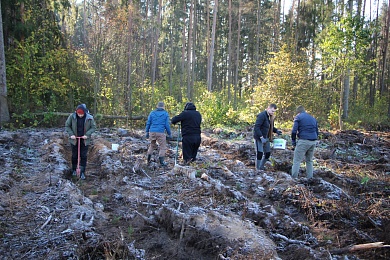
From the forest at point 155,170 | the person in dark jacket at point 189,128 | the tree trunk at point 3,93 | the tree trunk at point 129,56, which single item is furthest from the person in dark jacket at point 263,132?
the tree trunk at point 3,93

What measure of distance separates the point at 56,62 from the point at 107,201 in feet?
46.2

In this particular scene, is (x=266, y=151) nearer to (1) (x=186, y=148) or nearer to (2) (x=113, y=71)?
(1) (x=186, y=148)

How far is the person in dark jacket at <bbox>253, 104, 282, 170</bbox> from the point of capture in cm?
843

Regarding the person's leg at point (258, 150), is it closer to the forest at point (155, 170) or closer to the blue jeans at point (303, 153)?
the forest at point (155, 170)

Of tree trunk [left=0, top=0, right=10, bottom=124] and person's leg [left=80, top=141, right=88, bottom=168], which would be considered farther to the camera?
tree trunk [left=0, top=0, right=10, bottom=124]

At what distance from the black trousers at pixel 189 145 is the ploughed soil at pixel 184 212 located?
1.81 feet

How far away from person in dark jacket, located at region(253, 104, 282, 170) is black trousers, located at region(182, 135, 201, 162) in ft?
5.12

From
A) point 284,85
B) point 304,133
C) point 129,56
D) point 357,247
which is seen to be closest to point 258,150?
point 304,133

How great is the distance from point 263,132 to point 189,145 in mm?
1993

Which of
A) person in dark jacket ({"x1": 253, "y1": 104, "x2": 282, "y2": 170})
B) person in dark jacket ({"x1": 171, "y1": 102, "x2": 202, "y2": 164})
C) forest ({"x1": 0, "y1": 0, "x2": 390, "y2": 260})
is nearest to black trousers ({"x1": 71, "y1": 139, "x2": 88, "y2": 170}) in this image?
forest ({"x1": 0, "y1": 0, "x2": 390, "y2": 260})

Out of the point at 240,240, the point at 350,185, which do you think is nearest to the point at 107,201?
the point at 240,240

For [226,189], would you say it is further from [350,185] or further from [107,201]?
[350,185]

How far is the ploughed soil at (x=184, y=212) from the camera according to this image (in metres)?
4.06

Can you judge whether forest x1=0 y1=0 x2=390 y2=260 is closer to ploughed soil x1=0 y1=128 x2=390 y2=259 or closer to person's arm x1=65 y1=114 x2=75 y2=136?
ploughed soil x1=0 y1=128 x2=390 y2=259
